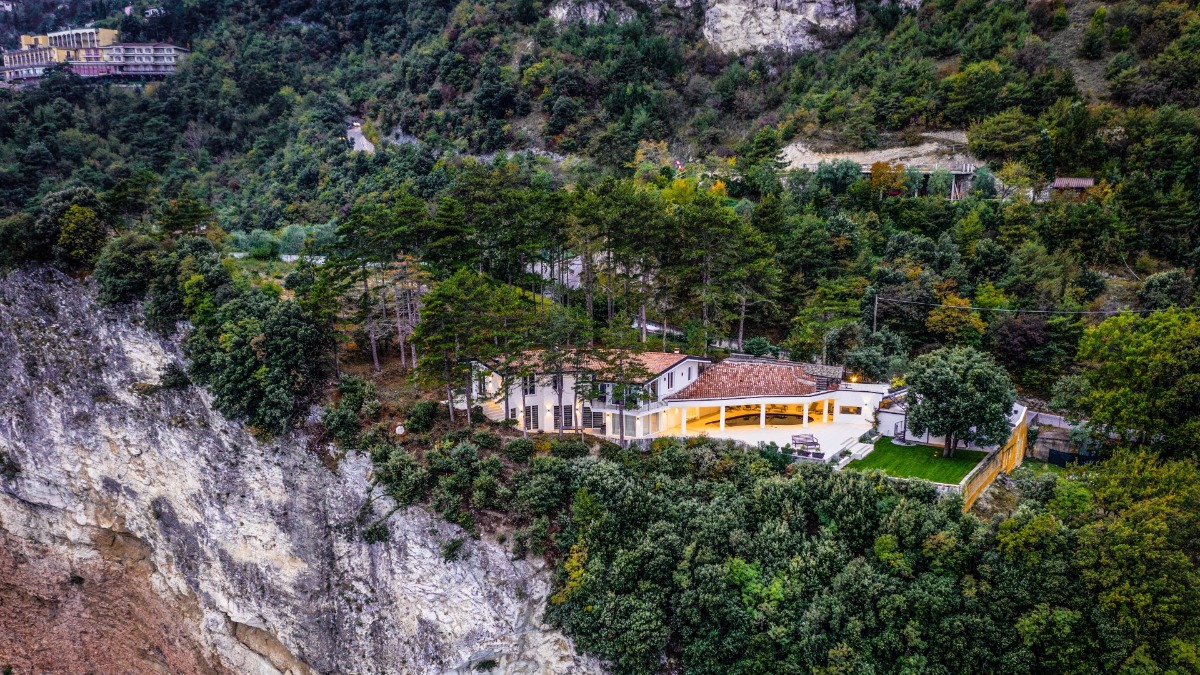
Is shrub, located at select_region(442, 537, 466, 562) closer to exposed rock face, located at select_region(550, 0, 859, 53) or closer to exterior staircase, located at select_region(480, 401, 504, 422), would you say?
exterior staircase, located at select_region(480, 401, 504, 422)

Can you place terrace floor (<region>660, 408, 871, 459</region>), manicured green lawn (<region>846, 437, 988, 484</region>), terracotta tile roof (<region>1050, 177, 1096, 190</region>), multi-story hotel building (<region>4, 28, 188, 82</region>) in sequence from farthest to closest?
multi-story hotel building (<region>4, 28, 188, 82</region>) → terracotta tile roof (<region>1050, 177, 1096, 190</region>) → terrace floor (<region>660, 408, 871, 459</region>) → manicured green lawn (<region>846, 437, 988, 484</region>)

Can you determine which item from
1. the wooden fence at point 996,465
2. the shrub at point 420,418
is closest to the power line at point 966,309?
the wooden fence at point 996,465

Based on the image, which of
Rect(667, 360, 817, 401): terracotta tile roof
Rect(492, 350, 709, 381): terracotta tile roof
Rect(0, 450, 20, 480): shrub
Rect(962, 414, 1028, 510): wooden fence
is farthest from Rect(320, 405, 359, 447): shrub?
Rect(962, 414, 1028, 510): wooden fence

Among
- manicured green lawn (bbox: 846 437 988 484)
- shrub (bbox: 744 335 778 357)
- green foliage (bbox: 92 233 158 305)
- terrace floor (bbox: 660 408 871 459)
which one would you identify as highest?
green foliage (bbox: 92 233 158 305)

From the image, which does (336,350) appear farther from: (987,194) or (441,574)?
(987,194)

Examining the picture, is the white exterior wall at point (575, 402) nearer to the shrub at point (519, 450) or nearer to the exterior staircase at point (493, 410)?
the exterior staircase at point (493, 410)

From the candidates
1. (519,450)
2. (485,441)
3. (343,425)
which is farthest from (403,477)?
(519,450)
